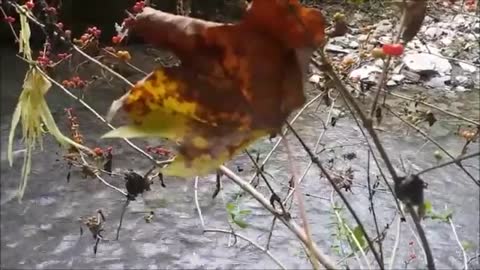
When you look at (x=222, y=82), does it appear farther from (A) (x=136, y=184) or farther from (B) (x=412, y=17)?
(A) (x=136, y=184)

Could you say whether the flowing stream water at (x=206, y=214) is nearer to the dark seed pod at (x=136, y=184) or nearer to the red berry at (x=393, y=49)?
the dark seed pod at (x=136, y=184)

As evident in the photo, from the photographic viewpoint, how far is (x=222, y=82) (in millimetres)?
340

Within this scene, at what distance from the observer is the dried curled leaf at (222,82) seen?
1.07ft

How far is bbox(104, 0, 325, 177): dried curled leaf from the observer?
32 cm

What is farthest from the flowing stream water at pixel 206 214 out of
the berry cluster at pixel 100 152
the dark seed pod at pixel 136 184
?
the dark seed pod at pixel 136 184

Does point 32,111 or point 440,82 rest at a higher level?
point 32,111

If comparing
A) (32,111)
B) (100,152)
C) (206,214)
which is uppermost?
(32,111)

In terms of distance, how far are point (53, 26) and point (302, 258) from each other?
3.64ft

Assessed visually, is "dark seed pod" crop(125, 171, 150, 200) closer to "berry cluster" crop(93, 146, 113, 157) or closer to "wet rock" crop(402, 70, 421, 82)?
"berry cluster" crop(93, 146, 113, 157)

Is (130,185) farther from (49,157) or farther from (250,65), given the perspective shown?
(49,157)

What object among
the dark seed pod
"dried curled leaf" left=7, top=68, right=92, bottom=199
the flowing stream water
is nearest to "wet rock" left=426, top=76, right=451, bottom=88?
the flowing stream water

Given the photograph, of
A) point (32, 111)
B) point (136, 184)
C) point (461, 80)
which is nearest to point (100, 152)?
point (136, 184)

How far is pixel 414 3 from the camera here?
352 mm

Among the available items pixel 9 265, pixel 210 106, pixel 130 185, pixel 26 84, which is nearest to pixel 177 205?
pixel 9 265
